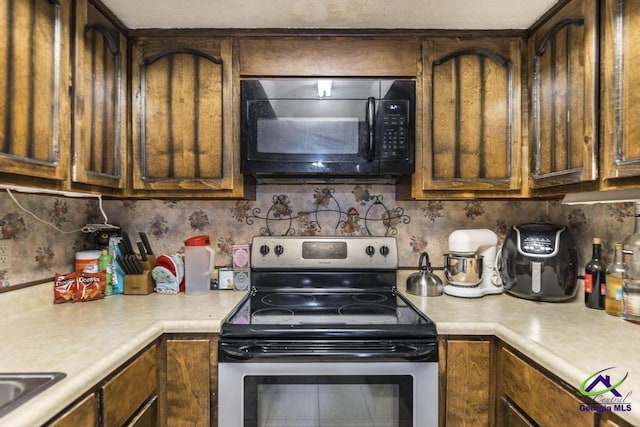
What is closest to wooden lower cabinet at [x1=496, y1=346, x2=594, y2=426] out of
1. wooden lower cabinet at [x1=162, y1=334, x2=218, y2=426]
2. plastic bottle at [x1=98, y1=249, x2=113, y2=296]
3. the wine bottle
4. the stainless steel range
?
the stainless steel range

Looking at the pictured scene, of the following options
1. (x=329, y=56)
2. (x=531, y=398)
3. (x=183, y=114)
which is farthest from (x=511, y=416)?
(x=183, y=114)

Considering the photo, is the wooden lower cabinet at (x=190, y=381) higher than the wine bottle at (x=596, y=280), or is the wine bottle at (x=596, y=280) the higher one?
the wine bottle at (x=596, y=280)

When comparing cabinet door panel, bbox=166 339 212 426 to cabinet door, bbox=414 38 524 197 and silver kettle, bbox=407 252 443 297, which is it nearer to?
silver kettle, bbox=407 252 443 297

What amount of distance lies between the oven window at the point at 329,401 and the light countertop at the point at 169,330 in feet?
0.92

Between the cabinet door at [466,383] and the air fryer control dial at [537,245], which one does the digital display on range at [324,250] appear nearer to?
the cabinet door at [466,383]

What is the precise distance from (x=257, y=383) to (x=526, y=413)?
90 centimetres

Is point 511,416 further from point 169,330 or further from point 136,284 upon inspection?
point 136,284

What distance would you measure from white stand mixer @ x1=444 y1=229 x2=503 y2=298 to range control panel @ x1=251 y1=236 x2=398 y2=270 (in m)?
0.30

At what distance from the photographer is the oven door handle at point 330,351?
4.19 ft

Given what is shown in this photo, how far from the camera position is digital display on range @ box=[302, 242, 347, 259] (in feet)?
6.21

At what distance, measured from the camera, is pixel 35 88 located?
1103mm

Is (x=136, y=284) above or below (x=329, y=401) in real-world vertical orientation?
above

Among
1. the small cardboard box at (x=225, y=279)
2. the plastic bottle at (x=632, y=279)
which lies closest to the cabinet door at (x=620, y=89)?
the plastic bottle at (x=632, y=279)

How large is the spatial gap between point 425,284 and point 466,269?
0.66ft
